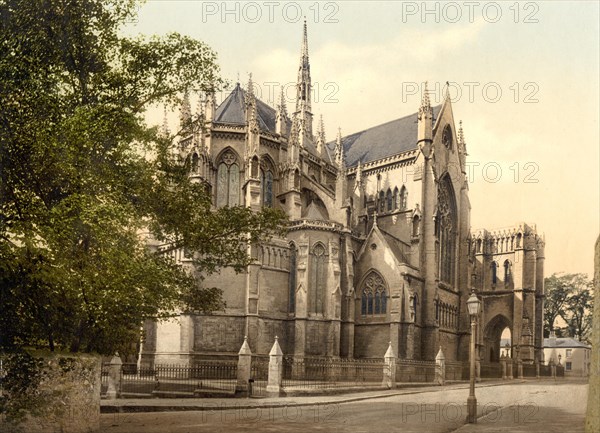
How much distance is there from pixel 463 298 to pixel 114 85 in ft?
128

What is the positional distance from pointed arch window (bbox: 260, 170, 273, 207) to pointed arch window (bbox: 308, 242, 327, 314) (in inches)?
191

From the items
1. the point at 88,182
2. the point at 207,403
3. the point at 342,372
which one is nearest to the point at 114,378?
the point at 207,403

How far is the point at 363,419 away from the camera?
16.2 metres

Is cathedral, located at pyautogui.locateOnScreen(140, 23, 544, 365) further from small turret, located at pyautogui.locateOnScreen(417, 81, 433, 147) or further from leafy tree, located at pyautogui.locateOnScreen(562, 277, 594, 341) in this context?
leafy tree, located at pyautogui.locateOnScreen(562, 277, 594, 341)

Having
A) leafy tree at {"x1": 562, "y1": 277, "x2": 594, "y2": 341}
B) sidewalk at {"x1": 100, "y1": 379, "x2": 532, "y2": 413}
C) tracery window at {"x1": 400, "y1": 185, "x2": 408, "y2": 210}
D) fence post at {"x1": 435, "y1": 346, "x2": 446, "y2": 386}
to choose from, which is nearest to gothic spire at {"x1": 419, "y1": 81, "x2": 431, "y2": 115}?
tracery window at {"x1": 400, "y1": 185, "x2": 408, "y2": 210}

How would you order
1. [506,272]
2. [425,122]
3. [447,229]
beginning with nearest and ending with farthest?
[425,122] < [447,229] < [506,272]

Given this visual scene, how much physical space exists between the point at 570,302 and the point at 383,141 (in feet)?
123

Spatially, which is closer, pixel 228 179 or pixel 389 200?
pixel 228 179

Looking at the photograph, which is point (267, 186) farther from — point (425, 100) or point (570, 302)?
point (570, 302)

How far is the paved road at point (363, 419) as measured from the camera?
1391 cm

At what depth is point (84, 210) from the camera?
11.6 meters

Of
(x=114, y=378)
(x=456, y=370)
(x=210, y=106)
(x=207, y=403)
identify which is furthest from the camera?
(x=456, y=370)

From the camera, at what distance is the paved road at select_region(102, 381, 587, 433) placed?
1391 centimetres

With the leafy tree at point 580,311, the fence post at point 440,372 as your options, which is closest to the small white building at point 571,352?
the leafy tree at point 580,311
